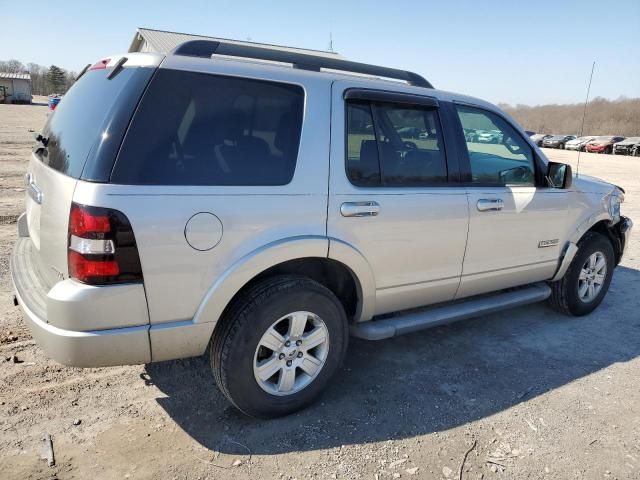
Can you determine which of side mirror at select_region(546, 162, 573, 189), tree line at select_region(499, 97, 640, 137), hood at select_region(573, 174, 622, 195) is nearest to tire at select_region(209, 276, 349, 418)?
side mirror at select_region(546, 162, 573, 189)

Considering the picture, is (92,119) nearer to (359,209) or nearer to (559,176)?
(359,209)

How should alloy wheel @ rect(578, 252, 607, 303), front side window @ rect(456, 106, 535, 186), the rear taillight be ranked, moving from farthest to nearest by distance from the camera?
alloy wheel @ rect(578, 252, 607, 303) → front side window @ rect(456, 106, 535, 186) → the rear taillight

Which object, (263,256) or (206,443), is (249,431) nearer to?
(206,443)

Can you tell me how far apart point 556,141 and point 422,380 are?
48686 mm

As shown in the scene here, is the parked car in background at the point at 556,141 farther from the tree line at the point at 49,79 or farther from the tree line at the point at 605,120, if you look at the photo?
the tree line at the point at 49,79

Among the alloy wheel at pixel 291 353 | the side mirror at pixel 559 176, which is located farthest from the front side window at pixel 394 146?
the side mirror at pixel 559 176

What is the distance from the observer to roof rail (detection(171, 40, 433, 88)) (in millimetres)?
2604

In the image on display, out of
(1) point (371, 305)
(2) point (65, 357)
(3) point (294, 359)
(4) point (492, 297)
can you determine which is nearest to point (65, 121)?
Result: (2) point (65, 357)

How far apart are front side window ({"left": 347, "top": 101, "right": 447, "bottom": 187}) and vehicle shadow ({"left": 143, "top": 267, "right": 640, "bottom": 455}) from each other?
1358 mm

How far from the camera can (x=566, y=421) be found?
296 centimetres

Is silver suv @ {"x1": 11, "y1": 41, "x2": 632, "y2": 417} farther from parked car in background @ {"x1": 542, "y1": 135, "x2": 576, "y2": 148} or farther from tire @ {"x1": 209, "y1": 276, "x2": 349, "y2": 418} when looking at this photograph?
parked car in background @ {"x1": 542, "y1": 135, "x2": 576, "y2": 148}

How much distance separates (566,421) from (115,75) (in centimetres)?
329

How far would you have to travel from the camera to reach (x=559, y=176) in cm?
391

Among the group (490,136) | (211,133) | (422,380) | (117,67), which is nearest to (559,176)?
(490,136)
